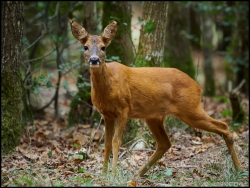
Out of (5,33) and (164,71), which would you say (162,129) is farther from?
(5,33)

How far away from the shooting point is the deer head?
5.85m

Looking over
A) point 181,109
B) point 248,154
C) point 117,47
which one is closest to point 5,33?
point 117,47

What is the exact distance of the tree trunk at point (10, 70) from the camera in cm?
788

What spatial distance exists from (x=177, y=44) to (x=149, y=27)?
18.5ft

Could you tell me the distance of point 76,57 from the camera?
16.5 m

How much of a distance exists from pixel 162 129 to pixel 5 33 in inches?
121

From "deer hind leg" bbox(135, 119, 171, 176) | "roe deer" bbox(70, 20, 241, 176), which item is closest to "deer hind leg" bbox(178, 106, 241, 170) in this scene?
"roe deer" bbox(70, 20, 241, 176)

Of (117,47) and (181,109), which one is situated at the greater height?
(117,47)

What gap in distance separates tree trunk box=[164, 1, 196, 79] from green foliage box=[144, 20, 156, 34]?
16.7 ft

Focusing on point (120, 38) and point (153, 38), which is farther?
point (120, 38)

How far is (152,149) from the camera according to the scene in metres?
8.16

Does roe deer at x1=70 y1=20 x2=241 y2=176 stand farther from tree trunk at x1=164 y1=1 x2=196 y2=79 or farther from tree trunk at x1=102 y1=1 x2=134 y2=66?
tree trunk at x1=164 y1=1 x2=196 y2=79

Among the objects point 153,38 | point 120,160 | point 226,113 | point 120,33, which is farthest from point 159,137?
point 226,113

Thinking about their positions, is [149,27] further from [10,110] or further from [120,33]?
[10,110]
